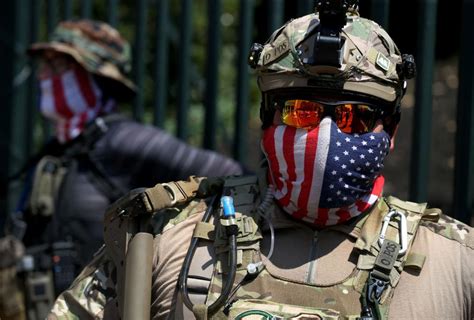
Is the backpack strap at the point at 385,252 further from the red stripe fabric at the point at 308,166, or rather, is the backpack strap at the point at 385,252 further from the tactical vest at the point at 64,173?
the tactical vest at the point at 64,173

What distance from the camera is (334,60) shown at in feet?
9.14

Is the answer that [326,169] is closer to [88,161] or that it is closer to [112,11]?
[88,161]

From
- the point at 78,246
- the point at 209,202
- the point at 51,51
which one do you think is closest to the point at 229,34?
the point at 51,51

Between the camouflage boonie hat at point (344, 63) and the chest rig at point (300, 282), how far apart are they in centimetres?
32

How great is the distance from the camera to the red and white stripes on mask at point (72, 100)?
17.3 ft

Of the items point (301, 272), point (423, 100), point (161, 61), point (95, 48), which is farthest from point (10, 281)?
point (301, 272)

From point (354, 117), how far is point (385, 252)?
339 mm

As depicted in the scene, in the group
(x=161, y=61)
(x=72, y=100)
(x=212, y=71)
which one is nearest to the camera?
(x=72, y=100)

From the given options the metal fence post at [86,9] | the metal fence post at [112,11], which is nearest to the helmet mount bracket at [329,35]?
the metal fence post at [112,11]

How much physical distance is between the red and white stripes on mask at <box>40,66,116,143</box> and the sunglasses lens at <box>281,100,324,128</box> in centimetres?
251

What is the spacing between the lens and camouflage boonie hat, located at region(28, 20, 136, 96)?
5.33 metres

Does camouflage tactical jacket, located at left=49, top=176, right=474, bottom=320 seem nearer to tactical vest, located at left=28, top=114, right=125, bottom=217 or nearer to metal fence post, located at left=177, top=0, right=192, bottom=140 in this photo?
tactical vest, located at left=28, top=114, right=125, bottom=217

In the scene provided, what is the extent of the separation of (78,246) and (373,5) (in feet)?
5.13

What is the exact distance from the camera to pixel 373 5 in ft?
15.1
